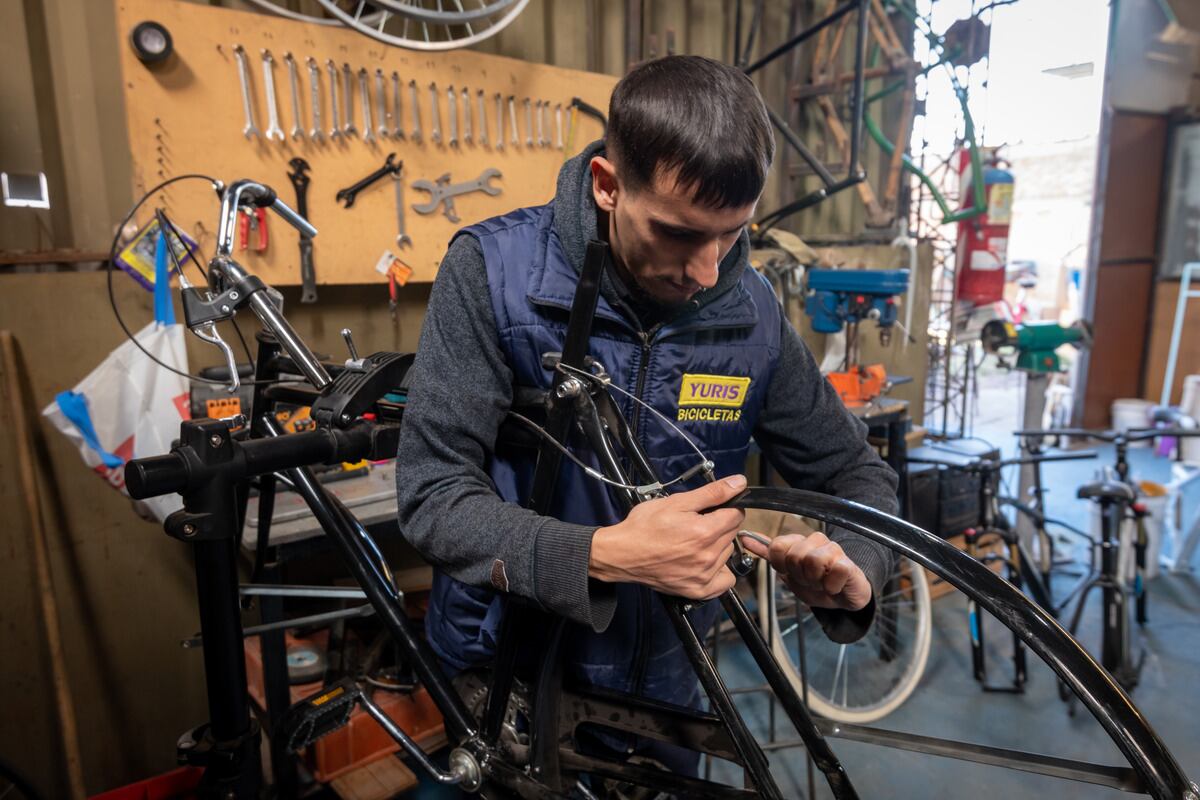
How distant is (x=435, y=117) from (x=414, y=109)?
0.21 ft

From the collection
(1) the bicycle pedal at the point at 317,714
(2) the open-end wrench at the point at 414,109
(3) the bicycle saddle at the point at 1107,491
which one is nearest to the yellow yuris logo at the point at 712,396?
(1) the bicycle pedal at the point at 317,714

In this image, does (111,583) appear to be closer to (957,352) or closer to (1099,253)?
(957,352)

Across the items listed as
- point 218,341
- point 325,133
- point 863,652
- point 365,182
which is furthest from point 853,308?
point 218,341

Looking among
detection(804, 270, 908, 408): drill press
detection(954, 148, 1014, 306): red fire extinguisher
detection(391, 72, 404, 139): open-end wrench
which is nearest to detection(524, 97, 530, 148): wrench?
detection(391, 72, 404, 139): open-end wrench

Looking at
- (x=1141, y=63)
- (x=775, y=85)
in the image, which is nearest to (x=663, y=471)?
(x=775, y=85)

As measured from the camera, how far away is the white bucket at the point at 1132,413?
182 inches

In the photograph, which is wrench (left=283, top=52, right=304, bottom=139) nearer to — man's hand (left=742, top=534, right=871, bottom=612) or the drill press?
man's hand (left=742, top=534, right=871, bottom=612)

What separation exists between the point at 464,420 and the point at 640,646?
1.31ft

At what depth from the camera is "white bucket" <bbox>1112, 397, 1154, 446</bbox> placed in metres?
4.63

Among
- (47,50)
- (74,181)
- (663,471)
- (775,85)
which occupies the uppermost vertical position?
(775,85)

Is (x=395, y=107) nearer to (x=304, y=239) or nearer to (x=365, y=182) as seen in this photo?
(x=365, y=182)

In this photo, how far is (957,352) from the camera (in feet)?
14.9

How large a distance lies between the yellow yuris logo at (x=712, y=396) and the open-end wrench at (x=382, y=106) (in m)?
1.49

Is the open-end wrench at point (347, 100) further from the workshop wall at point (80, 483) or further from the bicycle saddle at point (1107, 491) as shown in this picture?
the bicycle saddle at point (1107, 491)
